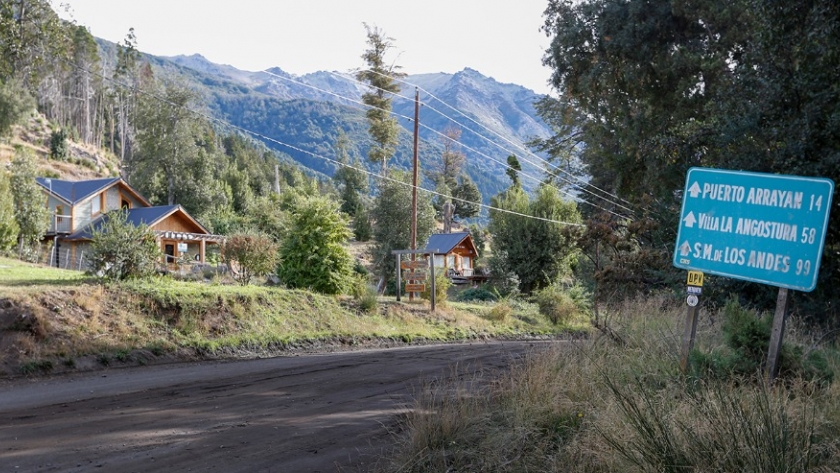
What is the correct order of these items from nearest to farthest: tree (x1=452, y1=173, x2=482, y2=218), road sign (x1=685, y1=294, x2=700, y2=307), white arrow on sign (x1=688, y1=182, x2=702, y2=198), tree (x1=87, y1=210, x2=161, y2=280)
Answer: white arrow on sign (x1=688, y1=182, x2=702, y2=198) < road sign (x1=685, y1=294, x2=700, y2=307) < tree (x1=87, y1=210, x2=161, y2=280) < tree (x1=452, y1=173, x2=482, y2=218)

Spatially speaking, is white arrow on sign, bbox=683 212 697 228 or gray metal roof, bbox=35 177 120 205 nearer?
white arrow on sign, bbox=683 212 697 228

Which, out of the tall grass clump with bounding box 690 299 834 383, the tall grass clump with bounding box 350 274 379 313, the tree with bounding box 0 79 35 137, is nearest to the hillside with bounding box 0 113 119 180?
the tree with bounding box 0 79 35 137

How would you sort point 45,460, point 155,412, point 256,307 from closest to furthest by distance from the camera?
point 45,460, point 155,412, point 256,307

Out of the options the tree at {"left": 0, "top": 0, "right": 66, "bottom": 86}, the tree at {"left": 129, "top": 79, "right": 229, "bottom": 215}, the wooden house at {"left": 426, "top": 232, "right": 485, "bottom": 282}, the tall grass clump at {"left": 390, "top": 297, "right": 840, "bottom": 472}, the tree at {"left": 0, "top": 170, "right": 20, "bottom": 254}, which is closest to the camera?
the tall grass clump at {"left": 390, "top": 297, "right": 840, "bottom": 472}

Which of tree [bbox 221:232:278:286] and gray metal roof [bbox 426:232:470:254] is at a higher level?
tree [bbox 221:232:278:286]

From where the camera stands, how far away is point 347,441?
8.46 meters

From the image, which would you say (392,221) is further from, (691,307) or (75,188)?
(691,307)

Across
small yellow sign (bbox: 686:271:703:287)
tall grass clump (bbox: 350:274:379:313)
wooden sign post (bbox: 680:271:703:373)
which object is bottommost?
tall grass clump (bbox: 350:274:379:313)

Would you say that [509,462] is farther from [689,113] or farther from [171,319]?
[689,113]

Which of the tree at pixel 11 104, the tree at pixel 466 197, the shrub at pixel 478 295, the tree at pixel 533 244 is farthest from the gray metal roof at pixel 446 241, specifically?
the tree at pixel 11 104

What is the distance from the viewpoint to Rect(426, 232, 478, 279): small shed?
62406 mm

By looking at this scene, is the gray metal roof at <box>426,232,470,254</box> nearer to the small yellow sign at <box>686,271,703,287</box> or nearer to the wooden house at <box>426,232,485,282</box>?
the wooden house at <box>426,232,485,282</box>

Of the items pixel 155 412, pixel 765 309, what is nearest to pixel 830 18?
pixel 765 309

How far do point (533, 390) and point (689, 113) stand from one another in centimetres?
1914
